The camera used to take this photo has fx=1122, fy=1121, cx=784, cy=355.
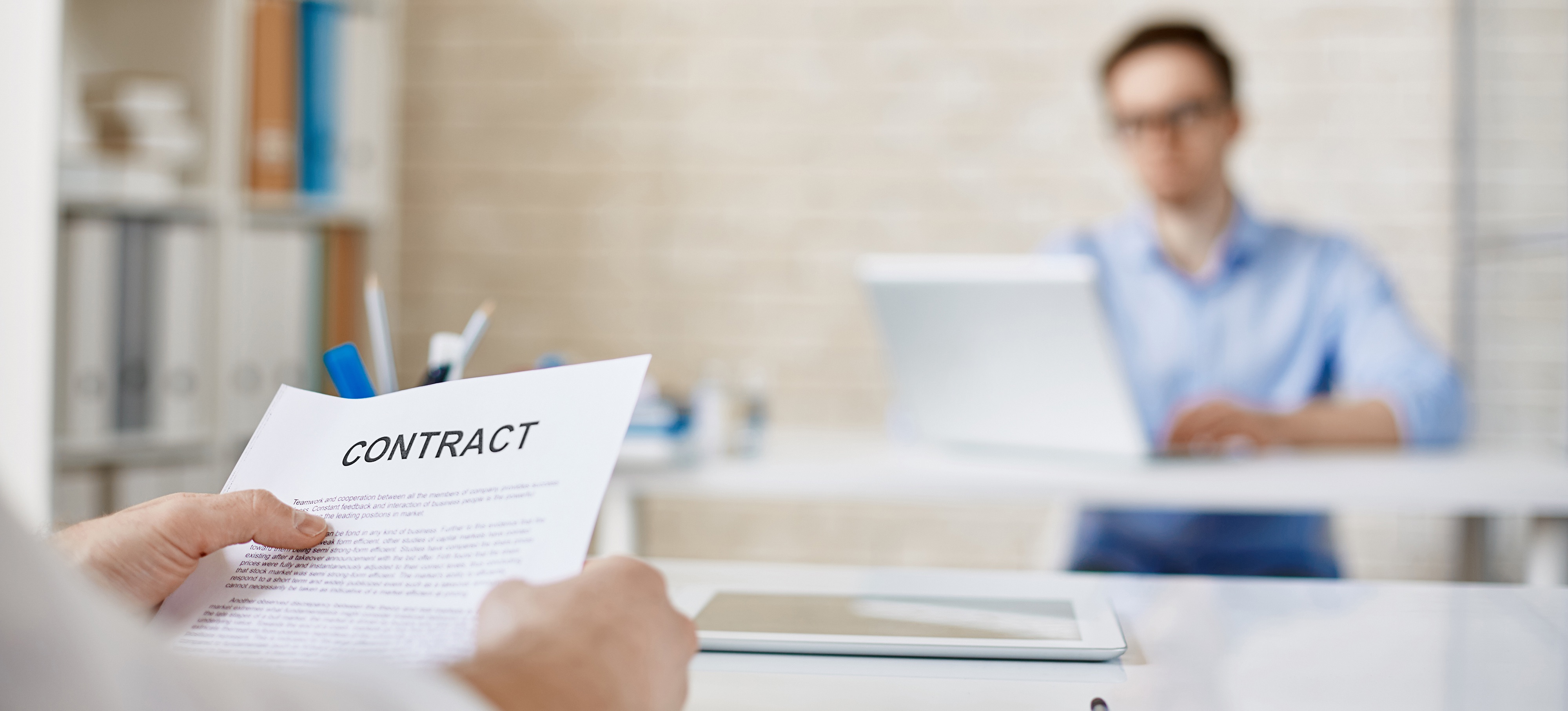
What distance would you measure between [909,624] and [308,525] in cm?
34

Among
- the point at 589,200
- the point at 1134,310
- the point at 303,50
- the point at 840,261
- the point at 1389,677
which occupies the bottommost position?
the point at 1389,677

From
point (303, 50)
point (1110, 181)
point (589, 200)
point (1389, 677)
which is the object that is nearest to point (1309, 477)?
point (1389, 677)

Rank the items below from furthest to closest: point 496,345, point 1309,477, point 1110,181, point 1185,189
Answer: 1. point 496,345
2. point 1110,181
3. point 1185,189
4. point 1309,477

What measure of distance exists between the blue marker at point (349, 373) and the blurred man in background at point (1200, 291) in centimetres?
157

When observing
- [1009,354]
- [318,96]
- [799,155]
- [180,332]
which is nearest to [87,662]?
[1009,354]

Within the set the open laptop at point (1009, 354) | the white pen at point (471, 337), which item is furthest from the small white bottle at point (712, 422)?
the white pen at point (471, 337)

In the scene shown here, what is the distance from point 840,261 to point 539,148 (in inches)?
31.0

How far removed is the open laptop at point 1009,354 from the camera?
1.46 m

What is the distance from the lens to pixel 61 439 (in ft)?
5.98

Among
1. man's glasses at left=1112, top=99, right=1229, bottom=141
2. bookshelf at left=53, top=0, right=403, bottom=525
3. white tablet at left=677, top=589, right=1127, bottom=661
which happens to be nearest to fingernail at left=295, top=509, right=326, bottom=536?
white tablet at left=677, top=589, right=1127, bottom=661

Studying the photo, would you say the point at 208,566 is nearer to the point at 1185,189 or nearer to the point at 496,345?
the point at 1185,189

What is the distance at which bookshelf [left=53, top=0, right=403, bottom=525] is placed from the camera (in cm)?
186

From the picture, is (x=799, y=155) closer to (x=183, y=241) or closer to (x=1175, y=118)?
(x=1175, y=118)

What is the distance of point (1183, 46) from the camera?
6.94 feet
